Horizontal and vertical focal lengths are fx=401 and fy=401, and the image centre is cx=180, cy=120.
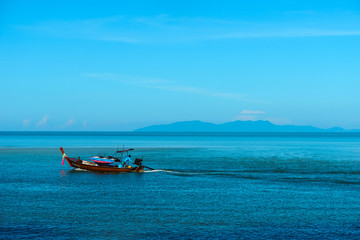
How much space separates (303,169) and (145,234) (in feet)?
145

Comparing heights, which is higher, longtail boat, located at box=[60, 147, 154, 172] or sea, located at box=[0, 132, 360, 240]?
longtail boat, located at box=[60, 147, 154, 172]

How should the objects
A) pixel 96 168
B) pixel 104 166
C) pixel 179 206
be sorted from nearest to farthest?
pixel 179 206
pixel 104 166
pixel 96 168

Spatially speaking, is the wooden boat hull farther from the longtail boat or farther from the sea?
the sea

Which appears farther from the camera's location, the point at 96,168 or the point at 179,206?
the point at 96,168

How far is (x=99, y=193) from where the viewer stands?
40969 mm

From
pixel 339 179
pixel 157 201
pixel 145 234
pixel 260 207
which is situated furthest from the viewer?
pixel 339 179

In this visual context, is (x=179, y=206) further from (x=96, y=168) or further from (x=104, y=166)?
(x=96, y=168)

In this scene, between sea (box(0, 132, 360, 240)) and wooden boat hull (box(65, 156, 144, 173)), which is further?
wooden boat hull (box(65, 156, 144, 173))

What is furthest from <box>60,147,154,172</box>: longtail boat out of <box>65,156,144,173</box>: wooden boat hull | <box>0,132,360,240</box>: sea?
<box>0,132,360,240</box>: sea

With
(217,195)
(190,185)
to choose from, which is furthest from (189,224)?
(190,185)

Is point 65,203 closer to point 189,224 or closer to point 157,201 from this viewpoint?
point 157,201

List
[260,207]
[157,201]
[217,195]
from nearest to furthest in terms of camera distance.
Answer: [260,207] → [157,201] → [217,195]

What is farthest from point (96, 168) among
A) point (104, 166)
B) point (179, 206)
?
point (179, 206)

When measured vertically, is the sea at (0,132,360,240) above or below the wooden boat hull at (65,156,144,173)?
below
